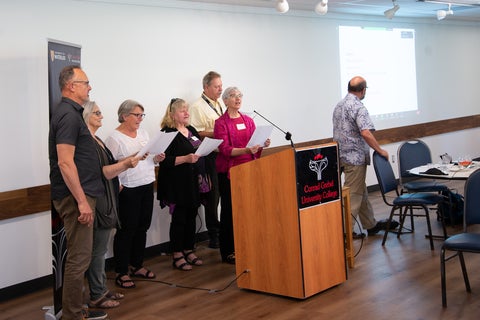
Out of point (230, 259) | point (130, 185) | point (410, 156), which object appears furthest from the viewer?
point (410, 156)

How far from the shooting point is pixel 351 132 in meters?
6.17

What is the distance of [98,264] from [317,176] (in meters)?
1.71

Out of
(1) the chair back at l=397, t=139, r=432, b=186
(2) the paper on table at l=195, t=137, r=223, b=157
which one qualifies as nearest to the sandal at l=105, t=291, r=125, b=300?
(2) the paper on table at l=195, t=137, r=223, b=157

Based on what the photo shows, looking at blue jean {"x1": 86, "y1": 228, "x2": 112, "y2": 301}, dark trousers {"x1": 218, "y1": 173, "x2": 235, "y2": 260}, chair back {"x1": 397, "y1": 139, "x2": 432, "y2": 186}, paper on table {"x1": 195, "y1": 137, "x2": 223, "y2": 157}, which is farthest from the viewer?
chair back {"x1": 397, "y1": 139, "x2": 432, "y2": 186}

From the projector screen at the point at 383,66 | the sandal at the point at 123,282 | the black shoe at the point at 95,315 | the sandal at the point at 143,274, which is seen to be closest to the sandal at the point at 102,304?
the black shoe at the point at 95,315

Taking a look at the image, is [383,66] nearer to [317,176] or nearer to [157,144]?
[317,176]

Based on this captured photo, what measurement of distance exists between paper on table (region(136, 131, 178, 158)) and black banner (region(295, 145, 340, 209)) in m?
0.96

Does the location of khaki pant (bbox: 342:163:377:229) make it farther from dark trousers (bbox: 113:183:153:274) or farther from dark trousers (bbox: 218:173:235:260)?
dark trousers (bbox: 113:183:153:274)

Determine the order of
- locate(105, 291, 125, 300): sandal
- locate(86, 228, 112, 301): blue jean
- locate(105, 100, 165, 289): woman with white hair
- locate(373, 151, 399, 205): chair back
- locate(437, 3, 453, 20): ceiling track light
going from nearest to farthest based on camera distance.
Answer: locate(86, 228, 112, 301): blue jean → locate(105, 291, 125, 300): sandal → locate(105, 100, 165, 289): woman with white hair → locate(373, 151, 399, 205): chair back → locate(437, 3, 453, 20): ceiling track light

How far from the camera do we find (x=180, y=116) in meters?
5.41

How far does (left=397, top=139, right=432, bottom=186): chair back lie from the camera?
6.60 metres

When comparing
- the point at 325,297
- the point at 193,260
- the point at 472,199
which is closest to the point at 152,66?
the point at 193,260

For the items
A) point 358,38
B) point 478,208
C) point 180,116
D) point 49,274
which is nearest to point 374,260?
point 478,208

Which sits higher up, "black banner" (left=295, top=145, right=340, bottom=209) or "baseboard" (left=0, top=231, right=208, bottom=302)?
"black banner" (left=295, top=145, right=340, bottom=209)
